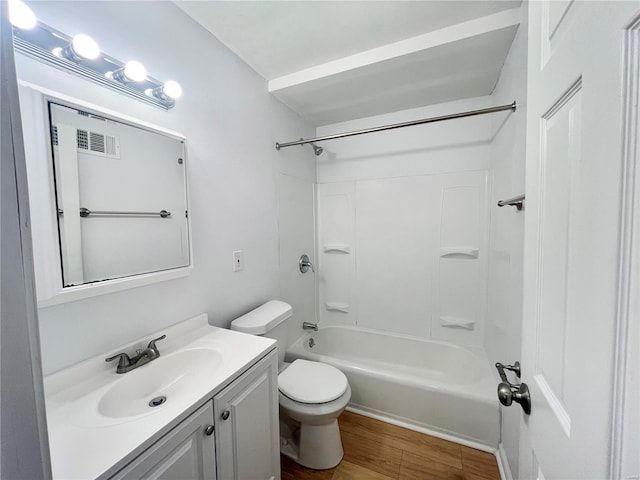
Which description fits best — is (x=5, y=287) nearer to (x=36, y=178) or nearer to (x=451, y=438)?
(x=36, y=178)

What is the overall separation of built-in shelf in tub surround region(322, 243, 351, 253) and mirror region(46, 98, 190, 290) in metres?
1.59

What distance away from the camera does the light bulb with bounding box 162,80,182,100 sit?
114 cm

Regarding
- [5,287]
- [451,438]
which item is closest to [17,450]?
[5,287]

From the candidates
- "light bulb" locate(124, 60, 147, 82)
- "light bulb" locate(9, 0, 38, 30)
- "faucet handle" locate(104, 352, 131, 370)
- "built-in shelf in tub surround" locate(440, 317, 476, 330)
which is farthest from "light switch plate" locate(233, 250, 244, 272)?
"built-in shelf in tub surround" locate(440, 317, 476, 330)

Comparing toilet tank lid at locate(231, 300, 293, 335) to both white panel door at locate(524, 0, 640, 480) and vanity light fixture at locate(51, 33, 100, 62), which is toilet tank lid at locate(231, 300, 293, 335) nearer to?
white panel door at locate(524, 0, 640, 480)

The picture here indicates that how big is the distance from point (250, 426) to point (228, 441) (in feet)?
0.41

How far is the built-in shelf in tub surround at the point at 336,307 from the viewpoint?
8.64 ft

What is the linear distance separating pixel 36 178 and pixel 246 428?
1182 mm

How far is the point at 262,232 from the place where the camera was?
6.08 feet

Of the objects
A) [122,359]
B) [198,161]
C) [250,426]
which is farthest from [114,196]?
[250,426]

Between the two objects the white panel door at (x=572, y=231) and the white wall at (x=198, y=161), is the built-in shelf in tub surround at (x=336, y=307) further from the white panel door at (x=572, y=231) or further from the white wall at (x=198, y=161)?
the white panel door at (x=572, y=231)

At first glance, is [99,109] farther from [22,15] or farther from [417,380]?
[417,380]

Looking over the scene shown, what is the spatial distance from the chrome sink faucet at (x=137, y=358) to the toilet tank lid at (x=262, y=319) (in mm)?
434

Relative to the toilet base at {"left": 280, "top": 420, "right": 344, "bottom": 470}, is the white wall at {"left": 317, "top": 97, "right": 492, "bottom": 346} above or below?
above
